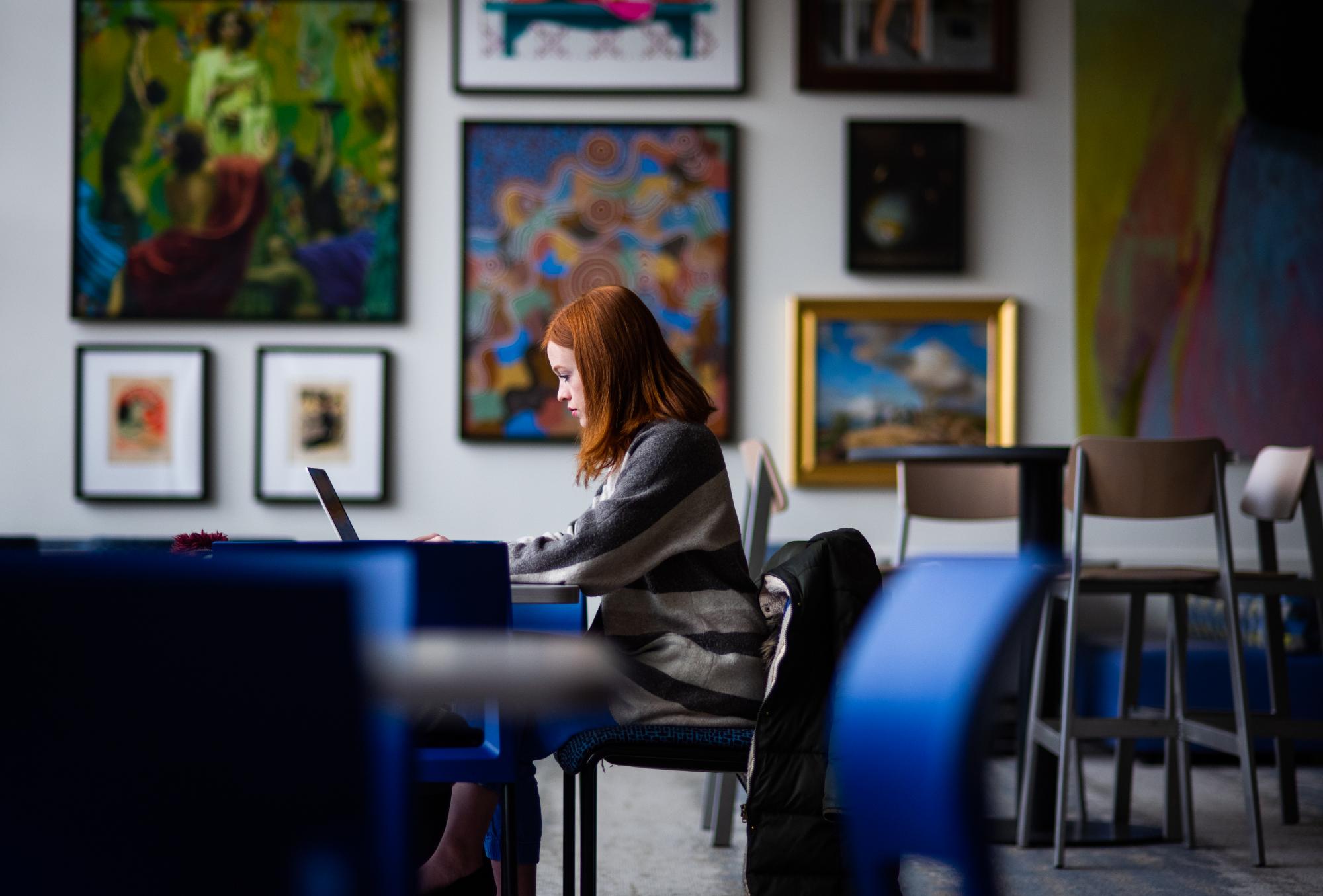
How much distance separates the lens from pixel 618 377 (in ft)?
6.13

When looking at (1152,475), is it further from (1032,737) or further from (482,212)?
(482,212)

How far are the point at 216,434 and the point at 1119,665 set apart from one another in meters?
3.32

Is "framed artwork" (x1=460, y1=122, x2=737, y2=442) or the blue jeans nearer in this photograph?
the blue jeans

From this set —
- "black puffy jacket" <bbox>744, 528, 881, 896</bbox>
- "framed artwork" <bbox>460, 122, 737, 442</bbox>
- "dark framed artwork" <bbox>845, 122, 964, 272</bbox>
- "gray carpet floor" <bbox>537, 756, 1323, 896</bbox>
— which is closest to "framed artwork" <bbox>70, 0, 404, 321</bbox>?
"framed artwork" <bbox>460, 122, 737, 442</bbox>

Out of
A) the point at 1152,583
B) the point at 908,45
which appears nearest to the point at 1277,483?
the point at 1152,583

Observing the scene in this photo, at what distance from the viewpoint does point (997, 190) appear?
4598mm

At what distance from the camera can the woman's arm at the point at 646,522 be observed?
5.58ft

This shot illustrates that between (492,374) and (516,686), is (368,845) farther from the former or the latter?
(492,374)

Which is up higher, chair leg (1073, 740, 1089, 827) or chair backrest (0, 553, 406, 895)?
chair backrest (0, 553, 406, 895)

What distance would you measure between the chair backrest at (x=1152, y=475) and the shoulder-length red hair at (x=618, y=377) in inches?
53.2

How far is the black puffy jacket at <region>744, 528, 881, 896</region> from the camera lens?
157cm

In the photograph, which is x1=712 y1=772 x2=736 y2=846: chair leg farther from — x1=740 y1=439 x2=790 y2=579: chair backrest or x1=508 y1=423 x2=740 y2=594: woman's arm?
x1=508 y1=423 x2=740 y2=594: woman's arm

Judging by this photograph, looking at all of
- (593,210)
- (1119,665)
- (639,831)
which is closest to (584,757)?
(639,831)

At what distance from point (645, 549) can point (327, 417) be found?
3.03 m
